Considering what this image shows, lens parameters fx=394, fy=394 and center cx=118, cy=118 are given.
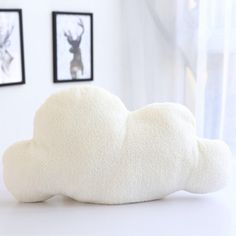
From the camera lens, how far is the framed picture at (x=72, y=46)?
58.1 inches

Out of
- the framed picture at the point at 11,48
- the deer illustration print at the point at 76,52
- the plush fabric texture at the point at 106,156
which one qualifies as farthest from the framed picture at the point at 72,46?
the plush fabric texture at the point at 106,156

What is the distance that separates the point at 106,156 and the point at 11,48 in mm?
822

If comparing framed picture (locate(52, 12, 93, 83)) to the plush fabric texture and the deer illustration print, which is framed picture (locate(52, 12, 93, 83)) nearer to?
the deer illustration print

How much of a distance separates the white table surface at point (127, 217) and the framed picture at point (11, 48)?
0.70 meters

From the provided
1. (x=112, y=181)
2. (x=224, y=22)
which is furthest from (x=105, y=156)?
(x=224, y=22)

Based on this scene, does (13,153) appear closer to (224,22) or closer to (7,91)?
(7,91)

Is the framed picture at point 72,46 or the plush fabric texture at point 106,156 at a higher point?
the framed picture at point 72,46

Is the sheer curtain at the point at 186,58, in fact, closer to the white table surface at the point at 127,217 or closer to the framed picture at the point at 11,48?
the framed picture at the point at 11,48

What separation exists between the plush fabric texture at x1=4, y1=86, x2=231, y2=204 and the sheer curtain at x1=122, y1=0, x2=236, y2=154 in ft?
3.04

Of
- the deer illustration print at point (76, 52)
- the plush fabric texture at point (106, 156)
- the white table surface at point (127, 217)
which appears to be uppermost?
the deer illustration print at point (76, 52)

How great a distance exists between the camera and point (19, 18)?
1.32 m

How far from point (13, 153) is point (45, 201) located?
0.10 m

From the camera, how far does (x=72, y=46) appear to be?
153 cm

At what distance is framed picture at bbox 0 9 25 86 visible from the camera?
4.18ft
